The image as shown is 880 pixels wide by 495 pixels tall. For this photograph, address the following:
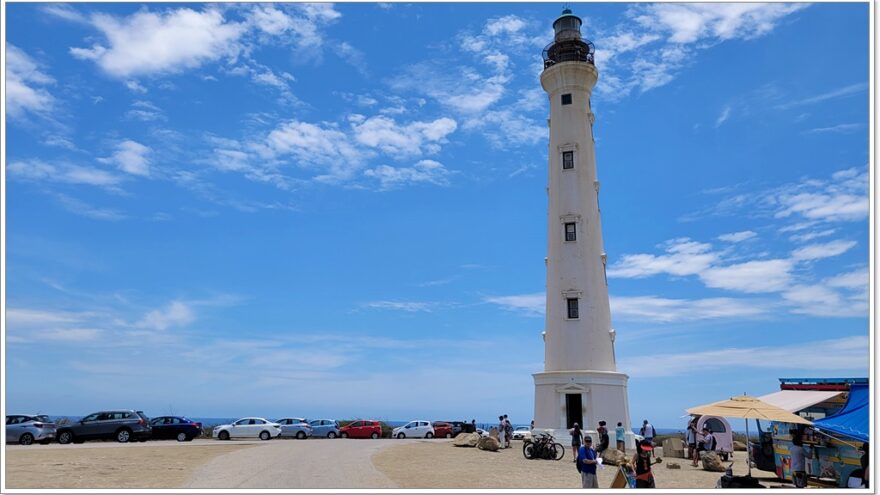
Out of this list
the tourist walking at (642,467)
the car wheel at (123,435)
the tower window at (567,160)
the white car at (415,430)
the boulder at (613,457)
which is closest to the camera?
the tourist walking at (642,467)

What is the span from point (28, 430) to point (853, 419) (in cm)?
3122

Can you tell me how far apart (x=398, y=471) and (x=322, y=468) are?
219cm

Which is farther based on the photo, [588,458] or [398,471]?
[398,471]

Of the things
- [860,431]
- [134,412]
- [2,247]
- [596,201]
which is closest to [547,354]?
[596,201]

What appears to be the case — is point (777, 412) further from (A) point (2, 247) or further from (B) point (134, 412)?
(B) point (134, 412)

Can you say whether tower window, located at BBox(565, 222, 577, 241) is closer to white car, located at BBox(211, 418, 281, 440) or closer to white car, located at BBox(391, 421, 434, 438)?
white car, located at BBox(391, 421, 434, 438)

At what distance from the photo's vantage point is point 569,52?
37375 millimetres

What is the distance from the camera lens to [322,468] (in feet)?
64.8

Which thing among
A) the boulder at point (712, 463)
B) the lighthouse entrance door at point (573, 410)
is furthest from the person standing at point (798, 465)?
the lighthouse entrance door at point (573, 410)

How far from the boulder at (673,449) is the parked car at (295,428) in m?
22.3

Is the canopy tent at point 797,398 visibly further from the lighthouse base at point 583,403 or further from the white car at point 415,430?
the white car at point 415,430

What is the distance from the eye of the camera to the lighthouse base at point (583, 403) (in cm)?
3142

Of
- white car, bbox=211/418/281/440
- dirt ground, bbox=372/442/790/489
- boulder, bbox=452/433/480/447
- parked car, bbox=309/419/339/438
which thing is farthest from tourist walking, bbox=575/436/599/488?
parked car, bbox=309/419/339/438

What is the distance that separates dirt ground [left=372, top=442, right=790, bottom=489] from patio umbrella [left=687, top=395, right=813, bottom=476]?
7.30 ft
